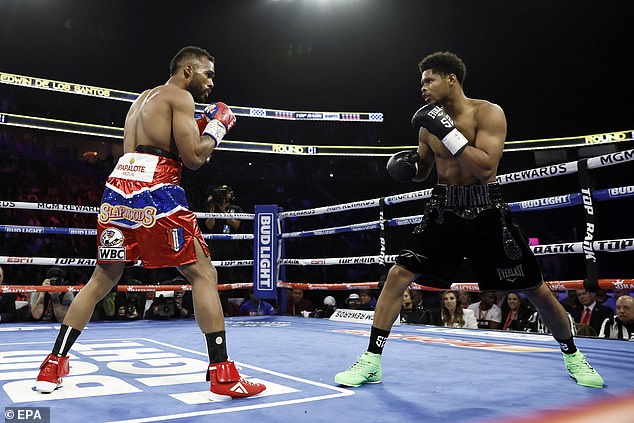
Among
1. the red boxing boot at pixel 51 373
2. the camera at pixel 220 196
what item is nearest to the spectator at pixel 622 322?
the red boxing boot at pixel 51 373

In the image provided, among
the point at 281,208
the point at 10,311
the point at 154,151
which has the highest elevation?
the point at 281,208

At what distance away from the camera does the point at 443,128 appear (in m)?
1.74

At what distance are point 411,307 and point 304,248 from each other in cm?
846

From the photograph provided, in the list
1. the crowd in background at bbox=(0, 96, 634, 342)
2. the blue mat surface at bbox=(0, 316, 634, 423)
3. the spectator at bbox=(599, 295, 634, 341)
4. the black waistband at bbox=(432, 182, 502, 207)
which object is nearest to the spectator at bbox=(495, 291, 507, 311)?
the crowd in background at bbox=(0, 96, 634, 342)

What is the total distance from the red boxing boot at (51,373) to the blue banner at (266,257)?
129 inches

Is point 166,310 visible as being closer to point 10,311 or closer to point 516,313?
point 10,311

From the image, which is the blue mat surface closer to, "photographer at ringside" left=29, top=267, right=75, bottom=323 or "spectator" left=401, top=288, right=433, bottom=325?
"spectator" left=401, top=288, right=433, bottom=325

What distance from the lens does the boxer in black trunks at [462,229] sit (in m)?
1.75

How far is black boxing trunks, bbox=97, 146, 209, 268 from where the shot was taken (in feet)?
5.44

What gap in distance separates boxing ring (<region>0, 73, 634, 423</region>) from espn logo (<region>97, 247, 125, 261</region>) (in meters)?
0.40

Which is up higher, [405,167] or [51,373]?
[405,167]

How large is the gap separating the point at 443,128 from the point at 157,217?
1.01 m

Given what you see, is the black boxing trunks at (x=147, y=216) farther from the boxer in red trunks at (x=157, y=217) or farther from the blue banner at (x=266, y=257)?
the blue banner at (x=266, y=257)

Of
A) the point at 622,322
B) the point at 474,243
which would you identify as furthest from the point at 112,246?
the point at 622,322
